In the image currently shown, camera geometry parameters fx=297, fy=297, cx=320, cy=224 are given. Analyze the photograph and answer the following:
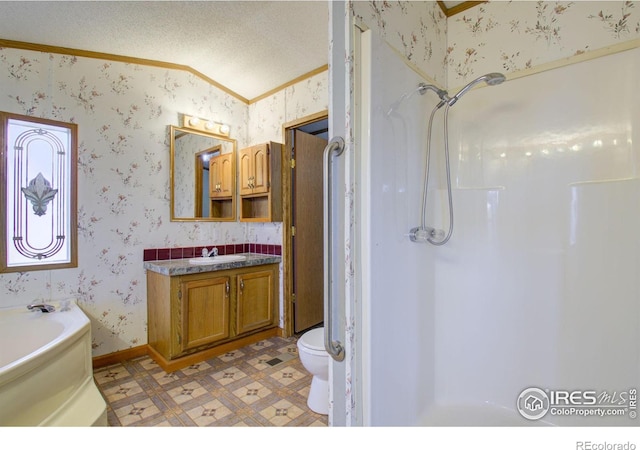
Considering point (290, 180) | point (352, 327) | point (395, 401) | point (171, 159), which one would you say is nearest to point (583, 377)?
point (395, 401)

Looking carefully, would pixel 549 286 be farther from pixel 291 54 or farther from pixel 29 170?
pixel 29 170

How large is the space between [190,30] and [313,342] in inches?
92.0

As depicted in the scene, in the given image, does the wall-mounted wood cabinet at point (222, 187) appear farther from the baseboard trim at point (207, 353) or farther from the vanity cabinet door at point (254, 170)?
the baseboard trim at point (207, 353)

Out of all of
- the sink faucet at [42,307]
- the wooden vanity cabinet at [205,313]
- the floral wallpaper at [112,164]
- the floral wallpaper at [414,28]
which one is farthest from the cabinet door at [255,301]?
the floral wallpaper at [414,28]

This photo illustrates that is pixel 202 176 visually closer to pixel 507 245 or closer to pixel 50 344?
pixel 50 344

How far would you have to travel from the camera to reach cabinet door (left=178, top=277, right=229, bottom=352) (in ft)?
7.49

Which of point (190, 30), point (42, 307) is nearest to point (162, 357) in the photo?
point (42, 307)

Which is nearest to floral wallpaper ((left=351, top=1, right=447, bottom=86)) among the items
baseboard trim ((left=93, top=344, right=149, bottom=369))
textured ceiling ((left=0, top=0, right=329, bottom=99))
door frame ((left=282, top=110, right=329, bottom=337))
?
textured ceiling ((left=0, top=0, right=329, bottom=99))

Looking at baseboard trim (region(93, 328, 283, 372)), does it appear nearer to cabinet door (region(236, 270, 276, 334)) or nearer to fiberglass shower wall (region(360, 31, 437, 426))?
cabinet door (region(236, 270, 276, 334))

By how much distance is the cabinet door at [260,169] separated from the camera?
2816 mm

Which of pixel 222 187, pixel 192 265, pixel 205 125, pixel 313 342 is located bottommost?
pixel 313 342

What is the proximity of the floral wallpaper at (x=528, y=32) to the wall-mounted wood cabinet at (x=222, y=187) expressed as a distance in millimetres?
2172

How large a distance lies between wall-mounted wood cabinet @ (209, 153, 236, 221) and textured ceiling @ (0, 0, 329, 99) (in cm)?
85

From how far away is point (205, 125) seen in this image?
2.89 m
